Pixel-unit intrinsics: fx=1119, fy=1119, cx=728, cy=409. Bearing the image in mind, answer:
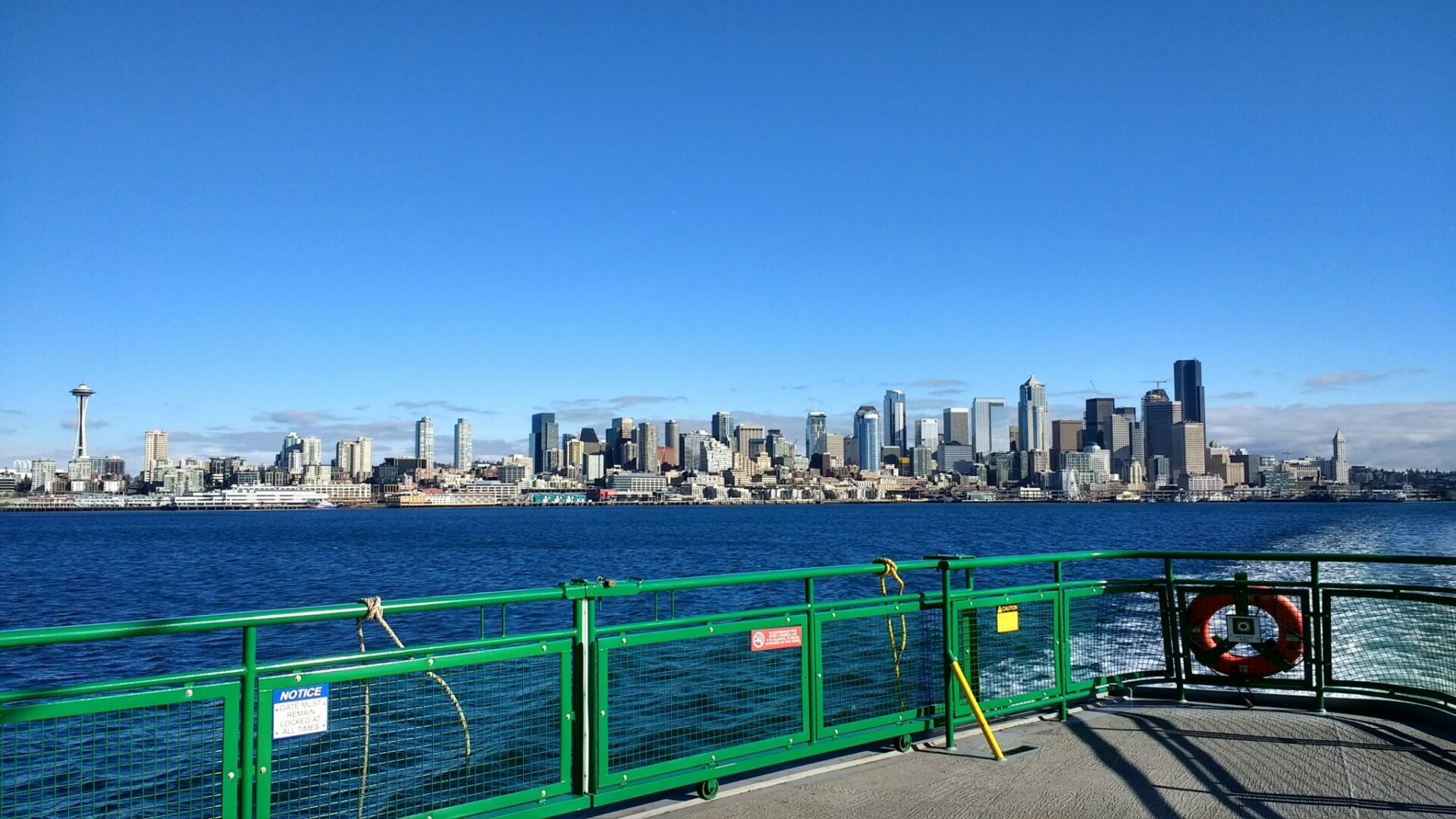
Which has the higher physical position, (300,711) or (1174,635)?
(300,711)

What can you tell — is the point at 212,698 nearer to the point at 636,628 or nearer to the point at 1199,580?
the point at 636,628

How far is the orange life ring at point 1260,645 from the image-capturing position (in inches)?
364

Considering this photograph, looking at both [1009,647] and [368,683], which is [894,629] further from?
[368,683]

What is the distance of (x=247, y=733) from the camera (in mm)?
5164

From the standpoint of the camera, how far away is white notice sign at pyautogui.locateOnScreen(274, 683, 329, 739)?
5270mm

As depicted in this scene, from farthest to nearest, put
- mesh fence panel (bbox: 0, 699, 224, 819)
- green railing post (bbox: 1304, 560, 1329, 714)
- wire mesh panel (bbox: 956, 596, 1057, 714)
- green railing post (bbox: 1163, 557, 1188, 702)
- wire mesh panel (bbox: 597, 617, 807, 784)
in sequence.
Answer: green railing post (bbox: 1163, 557, 1188, 702), green railing post (bbox: 1304, 560, 1329, 714), wire mesh panel (bbox: 956, 596, 1057, 714), wire mesh panel (bbox: 597, 617, 807, 784), mesh fence panel (bbox: 0, 699, 224, 819)

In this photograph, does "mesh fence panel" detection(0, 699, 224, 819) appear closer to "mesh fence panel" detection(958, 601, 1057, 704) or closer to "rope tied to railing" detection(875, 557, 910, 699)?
"rope tied to railing" detection(875, 557, 910, 699)

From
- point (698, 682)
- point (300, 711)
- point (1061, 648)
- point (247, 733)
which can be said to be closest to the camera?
point (247, 733)

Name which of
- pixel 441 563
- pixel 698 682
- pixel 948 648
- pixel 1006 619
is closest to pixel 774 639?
pixel 698 682

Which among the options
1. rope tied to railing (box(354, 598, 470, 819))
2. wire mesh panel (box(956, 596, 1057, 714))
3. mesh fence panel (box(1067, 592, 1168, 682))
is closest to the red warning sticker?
wire mesh panel (box(956, 596, 1057, 714))

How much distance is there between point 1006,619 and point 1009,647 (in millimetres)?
396

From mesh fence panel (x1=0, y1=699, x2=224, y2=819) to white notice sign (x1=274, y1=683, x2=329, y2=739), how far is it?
0.85 feet

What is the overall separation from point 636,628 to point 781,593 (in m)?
24.0

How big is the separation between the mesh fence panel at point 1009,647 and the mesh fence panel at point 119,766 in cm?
515
